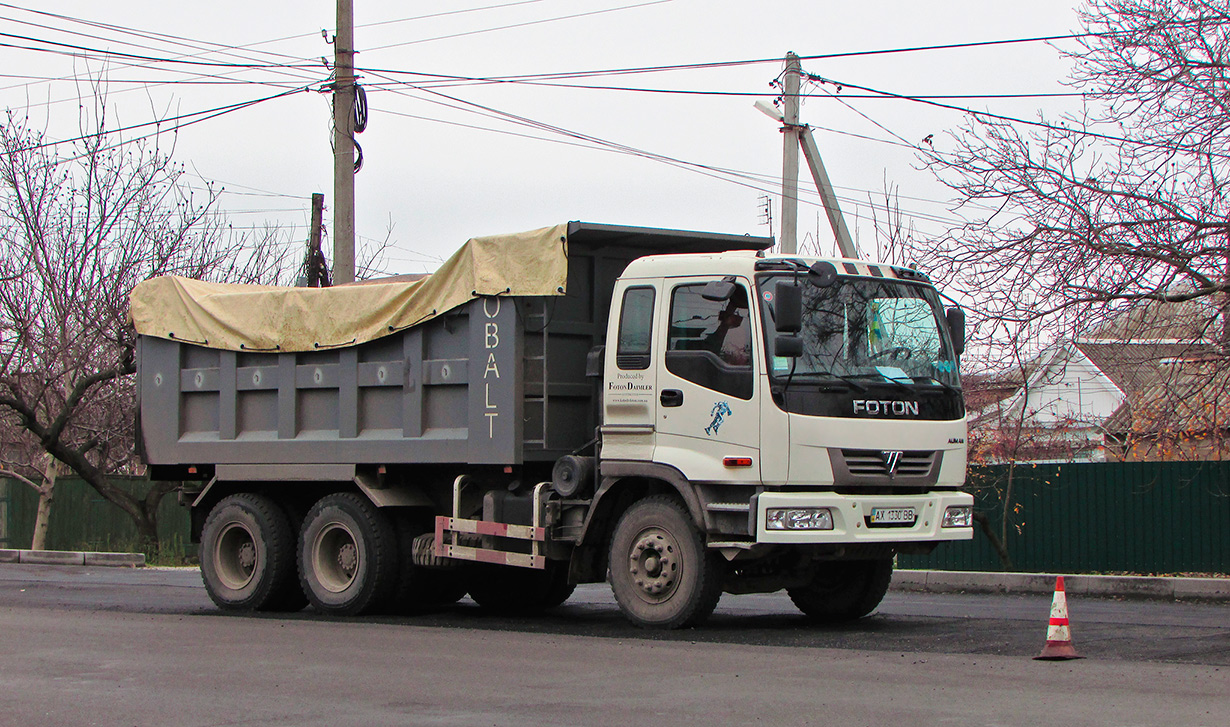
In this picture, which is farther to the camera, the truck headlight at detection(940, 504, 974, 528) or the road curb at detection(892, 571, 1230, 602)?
the road curb at detection(892, 571, 1230, 602)

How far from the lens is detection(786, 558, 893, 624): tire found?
1187 cm

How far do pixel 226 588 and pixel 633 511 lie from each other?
4.95m

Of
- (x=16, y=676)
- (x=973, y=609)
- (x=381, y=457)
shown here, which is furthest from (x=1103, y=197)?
(x=16, y=676)

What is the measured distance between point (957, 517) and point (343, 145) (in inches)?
384

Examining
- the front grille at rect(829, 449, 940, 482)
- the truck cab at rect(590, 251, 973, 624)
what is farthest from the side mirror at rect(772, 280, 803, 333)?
the front grille at rect(829, 449, 940, 482)

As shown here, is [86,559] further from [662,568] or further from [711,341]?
[711,341]

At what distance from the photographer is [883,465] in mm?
10539

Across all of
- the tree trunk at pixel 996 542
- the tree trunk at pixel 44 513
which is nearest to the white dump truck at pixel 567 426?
the tree trunk at pixel 996 542

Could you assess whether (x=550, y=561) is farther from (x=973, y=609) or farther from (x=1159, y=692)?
(x=1159, y=692)

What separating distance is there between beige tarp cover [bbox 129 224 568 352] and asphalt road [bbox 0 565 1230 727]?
2.57 m

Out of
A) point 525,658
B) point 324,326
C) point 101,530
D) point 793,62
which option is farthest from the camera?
point 101,530

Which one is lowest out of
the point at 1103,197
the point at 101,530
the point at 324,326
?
the point at 101,530

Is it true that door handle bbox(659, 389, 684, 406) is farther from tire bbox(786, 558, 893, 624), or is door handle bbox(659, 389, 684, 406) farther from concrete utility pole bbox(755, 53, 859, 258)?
concrete utility pole bbox(755, 53, 859, 258)

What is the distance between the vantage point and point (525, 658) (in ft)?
30.8
